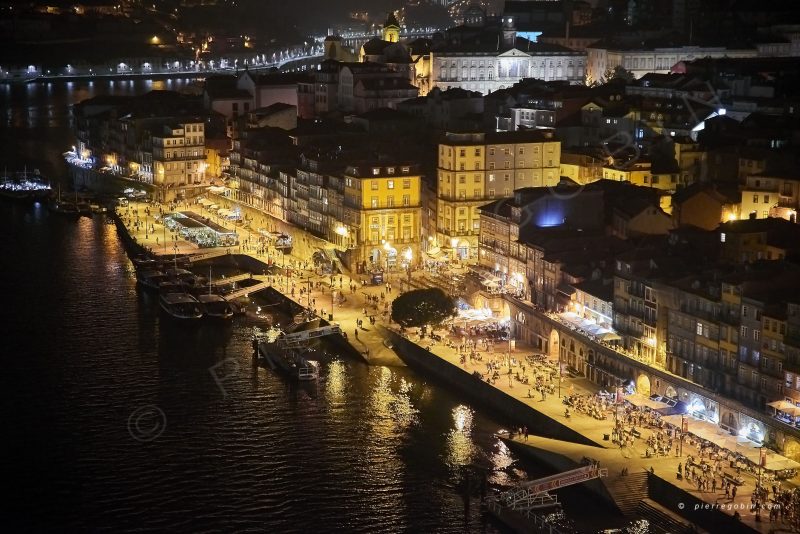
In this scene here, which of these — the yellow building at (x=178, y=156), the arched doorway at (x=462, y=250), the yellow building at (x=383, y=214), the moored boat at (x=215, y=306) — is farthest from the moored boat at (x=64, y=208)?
the arched doorway at (x=462, y=250)

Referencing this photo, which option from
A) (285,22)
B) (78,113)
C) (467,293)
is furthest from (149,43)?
(467,293)

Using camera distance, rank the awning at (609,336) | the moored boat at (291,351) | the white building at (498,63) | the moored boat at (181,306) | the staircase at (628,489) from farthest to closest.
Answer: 1. the white building at (498,63)
2. the moored boat at (181,306)
3. the moored boat at (291,351)
4. the awning at (609,336)
5. the staircase at (628,489)

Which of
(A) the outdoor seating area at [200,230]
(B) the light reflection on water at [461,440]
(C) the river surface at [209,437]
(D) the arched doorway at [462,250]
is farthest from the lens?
(A) the outdoor seating area at [200,230]

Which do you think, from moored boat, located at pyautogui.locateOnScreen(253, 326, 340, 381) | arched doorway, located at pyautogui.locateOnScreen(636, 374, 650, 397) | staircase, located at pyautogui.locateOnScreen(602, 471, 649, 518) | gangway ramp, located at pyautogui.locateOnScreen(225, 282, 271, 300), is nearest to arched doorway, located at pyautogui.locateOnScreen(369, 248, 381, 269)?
gangway ramp, located at pyautogui.locateOnScreen(225, 282, 271, 300)

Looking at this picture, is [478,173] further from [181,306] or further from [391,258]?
[181,306]

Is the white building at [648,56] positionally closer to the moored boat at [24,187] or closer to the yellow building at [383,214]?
the yellow building at [383,214]

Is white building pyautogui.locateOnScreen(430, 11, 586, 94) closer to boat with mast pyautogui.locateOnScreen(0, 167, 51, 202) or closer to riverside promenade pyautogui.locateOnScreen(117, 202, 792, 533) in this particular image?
riverside promenade pyautogui.locateOnScreen(117, 202, 792, 533)
